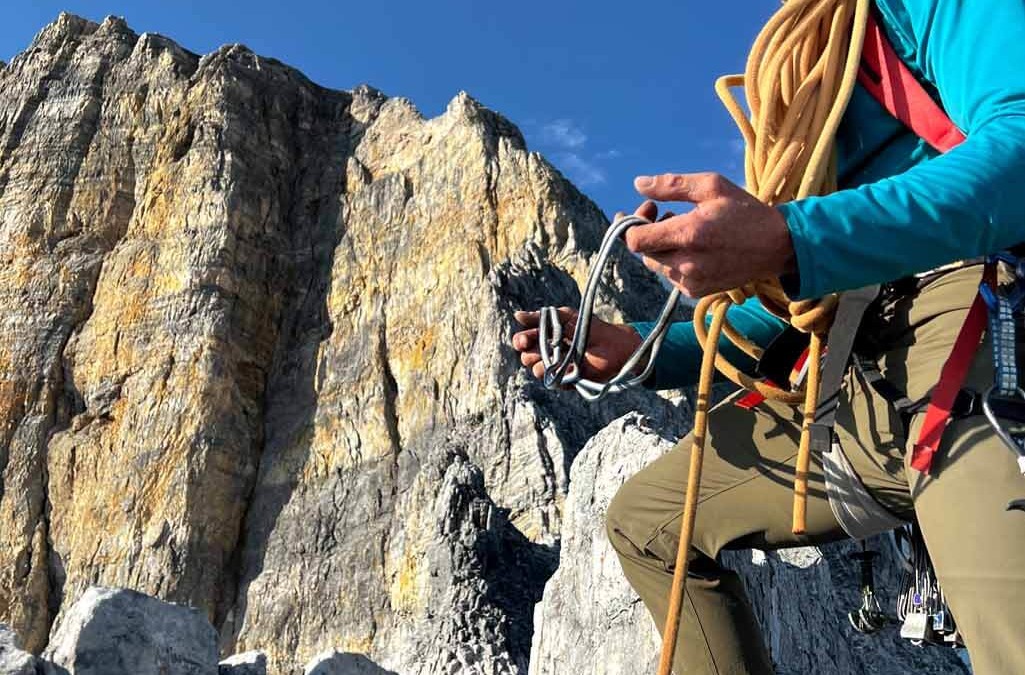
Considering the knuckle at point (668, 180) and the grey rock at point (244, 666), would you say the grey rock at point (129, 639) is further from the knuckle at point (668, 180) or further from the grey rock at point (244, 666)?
the knuckle at point (668, 180)

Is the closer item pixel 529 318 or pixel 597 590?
pixel 529 318

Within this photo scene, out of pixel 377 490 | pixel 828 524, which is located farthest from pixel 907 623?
pixel 377 490

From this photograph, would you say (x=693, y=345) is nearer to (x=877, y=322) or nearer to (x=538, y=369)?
(x=538, y=369)

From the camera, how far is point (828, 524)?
1.83 metres

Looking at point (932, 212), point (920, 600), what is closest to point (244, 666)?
point (920, 600)

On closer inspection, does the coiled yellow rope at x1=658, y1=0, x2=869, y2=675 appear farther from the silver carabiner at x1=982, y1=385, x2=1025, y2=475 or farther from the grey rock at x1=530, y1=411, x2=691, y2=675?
the grey rock at x1=530, y1=411, x2=691, y2=675

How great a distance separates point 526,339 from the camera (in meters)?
2.04

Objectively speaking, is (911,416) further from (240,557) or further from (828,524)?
(240,557)

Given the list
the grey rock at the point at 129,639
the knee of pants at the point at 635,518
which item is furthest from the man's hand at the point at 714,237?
the grey rock at the point at 129,639

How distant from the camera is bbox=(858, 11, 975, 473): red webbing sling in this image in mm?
1465

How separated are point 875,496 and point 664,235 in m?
0.77

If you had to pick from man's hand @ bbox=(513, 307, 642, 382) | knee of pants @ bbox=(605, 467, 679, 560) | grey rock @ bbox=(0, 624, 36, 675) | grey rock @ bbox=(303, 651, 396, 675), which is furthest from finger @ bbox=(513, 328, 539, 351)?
grey rock @ bbox=(303, 651, 396, 675)

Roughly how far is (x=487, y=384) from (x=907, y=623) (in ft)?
49.0

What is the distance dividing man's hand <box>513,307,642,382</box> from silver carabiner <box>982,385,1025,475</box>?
81 centimetres
